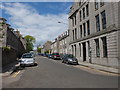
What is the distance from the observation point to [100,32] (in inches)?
765

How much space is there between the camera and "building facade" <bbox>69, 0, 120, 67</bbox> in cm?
1627

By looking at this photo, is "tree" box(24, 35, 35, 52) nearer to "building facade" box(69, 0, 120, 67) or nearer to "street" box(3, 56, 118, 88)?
"building facade" box(69, 0, 120, 67)

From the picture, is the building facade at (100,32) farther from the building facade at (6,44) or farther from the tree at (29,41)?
the tree at (29,41)

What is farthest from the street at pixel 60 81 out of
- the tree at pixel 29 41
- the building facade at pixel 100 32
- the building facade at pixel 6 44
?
the tree at pixel 29 41

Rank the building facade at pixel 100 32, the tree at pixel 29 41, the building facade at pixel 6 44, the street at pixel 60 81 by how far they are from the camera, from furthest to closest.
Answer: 1. the tree at pixel 29 41
2. the building facade at pixel 100 32
3. the building facade at pixel 6 44
4. the street at pixel 60 81

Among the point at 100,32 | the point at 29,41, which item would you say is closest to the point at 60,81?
the point at 100,32

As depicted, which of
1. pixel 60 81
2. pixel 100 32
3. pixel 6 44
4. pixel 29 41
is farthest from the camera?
pixel 29 41

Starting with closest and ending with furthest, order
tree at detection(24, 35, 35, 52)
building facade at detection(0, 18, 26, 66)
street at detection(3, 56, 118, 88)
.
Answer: street at detection(3, 56, 118, 88) → building facade at detection(0, 18, 26, 66) → tree at detection(24, 35, 35, 52)

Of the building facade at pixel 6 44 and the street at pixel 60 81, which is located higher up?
the building facade at pixel 6 44

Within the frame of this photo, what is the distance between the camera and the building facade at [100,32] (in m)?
16.3

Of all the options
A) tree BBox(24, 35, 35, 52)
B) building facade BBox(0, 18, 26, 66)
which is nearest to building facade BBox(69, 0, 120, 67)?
building facade BBox(0, 18, 26, 66)

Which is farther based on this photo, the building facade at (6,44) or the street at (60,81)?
the building facade at (6,44)

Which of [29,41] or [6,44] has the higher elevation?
[29,41]

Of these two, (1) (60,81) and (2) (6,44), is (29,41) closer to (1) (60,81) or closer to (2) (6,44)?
(2) (6,44)
